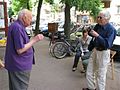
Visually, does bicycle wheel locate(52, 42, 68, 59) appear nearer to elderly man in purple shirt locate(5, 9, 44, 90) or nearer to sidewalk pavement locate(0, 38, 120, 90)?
sidewalk pavement locate(0, 38, 120, 90)

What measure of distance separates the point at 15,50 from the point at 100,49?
221 cm

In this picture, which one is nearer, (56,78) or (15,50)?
(15,50)

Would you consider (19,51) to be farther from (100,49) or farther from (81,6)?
(81,6)

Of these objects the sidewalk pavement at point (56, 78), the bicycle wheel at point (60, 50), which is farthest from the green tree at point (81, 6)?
the sidewalk pavement at point (56, 78)

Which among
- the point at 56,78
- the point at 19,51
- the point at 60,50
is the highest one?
the point at 19,51

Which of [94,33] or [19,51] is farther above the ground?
[94,33]

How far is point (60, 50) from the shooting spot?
12.8 metres

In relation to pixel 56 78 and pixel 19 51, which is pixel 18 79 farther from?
pixel 56 78

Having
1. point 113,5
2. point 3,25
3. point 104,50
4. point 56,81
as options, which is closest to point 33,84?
point 56,81

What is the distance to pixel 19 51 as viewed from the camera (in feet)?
14.5

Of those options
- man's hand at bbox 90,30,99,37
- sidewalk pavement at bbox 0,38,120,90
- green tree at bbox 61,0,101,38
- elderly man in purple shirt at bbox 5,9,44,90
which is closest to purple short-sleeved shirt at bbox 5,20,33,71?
elderly man in purple shirt at bbox 5,9,44,90

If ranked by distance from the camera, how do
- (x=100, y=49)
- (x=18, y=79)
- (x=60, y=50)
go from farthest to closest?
(x=60, y=50), (x=100, y=49), (x=18, y=79)

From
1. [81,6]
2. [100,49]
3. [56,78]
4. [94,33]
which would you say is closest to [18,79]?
[94,33]

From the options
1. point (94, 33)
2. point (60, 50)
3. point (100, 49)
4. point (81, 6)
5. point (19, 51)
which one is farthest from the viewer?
point (81, 6)
